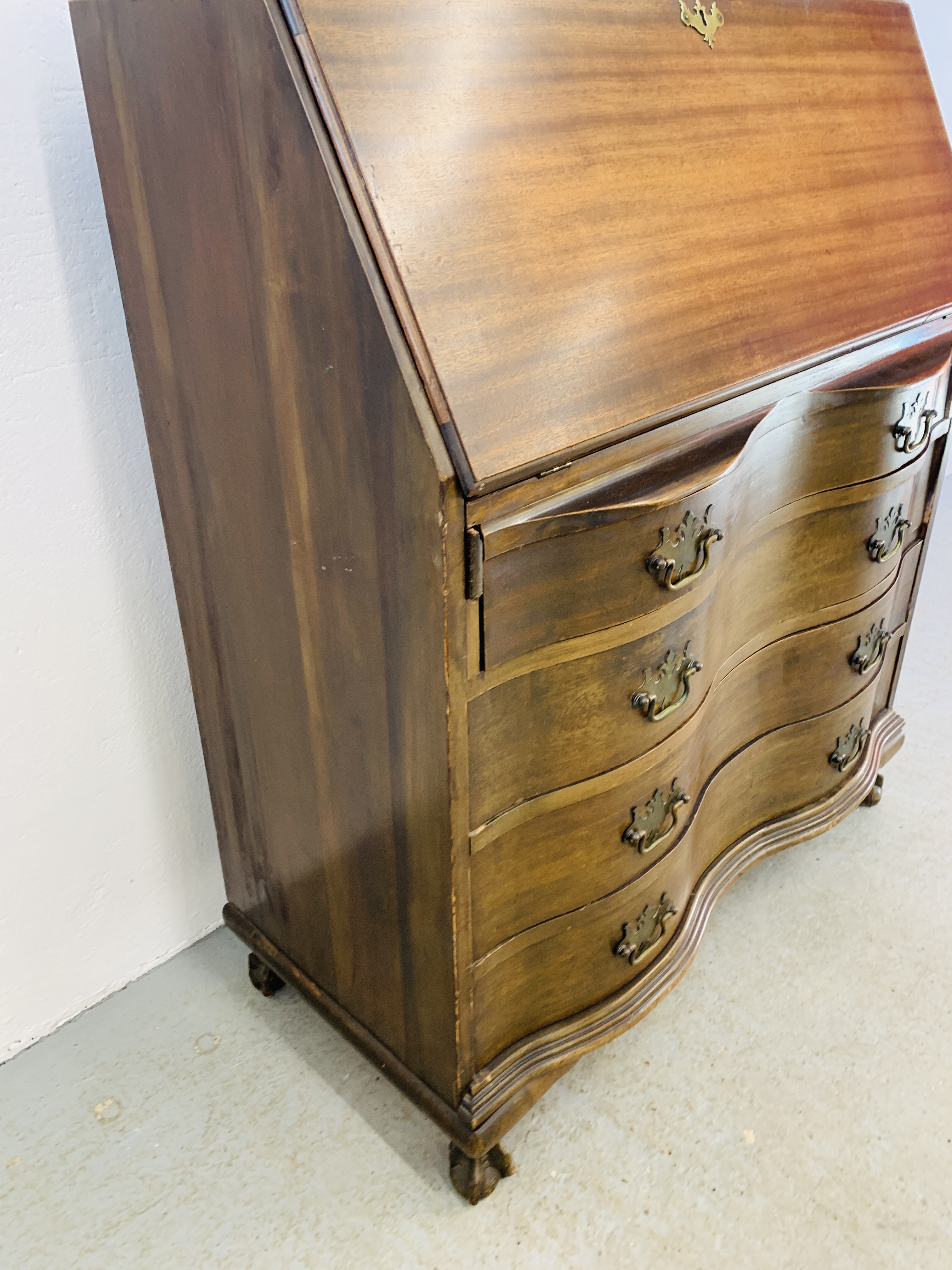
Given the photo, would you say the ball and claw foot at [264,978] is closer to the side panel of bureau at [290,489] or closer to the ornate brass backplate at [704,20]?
Result: the side panel of bureau at [290,489]

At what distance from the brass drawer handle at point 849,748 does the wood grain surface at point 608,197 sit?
2.21 feet

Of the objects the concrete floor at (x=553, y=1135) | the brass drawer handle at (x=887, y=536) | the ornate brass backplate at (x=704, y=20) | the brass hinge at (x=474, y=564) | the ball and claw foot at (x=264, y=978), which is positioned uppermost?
the ornate brass backplate at (x=704, y=20)

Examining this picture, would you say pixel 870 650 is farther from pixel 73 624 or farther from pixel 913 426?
pixel 73 624

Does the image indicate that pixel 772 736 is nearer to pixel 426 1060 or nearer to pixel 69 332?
pixel 426 1060

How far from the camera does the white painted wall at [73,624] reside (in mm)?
989

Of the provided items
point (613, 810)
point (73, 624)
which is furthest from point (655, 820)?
point (73, 624)

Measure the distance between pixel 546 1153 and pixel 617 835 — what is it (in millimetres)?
451

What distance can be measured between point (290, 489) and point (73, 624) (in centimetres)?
47

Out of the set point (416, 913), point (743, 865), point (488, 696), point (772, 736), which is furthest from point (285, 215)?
point (743, 865)

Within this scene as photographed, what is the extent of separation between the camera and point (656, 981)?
1210mm

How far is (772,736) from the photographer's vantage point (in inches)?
55.3

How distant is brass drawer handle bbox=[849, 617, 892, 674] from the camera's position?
1.44m

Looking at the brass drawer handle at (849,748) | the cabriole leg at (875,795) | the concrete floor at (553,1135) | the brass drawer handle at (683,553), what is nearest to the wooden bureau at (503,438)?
the brass drawer handle at (683,553)

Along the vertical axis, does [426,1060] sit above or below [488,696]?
below
